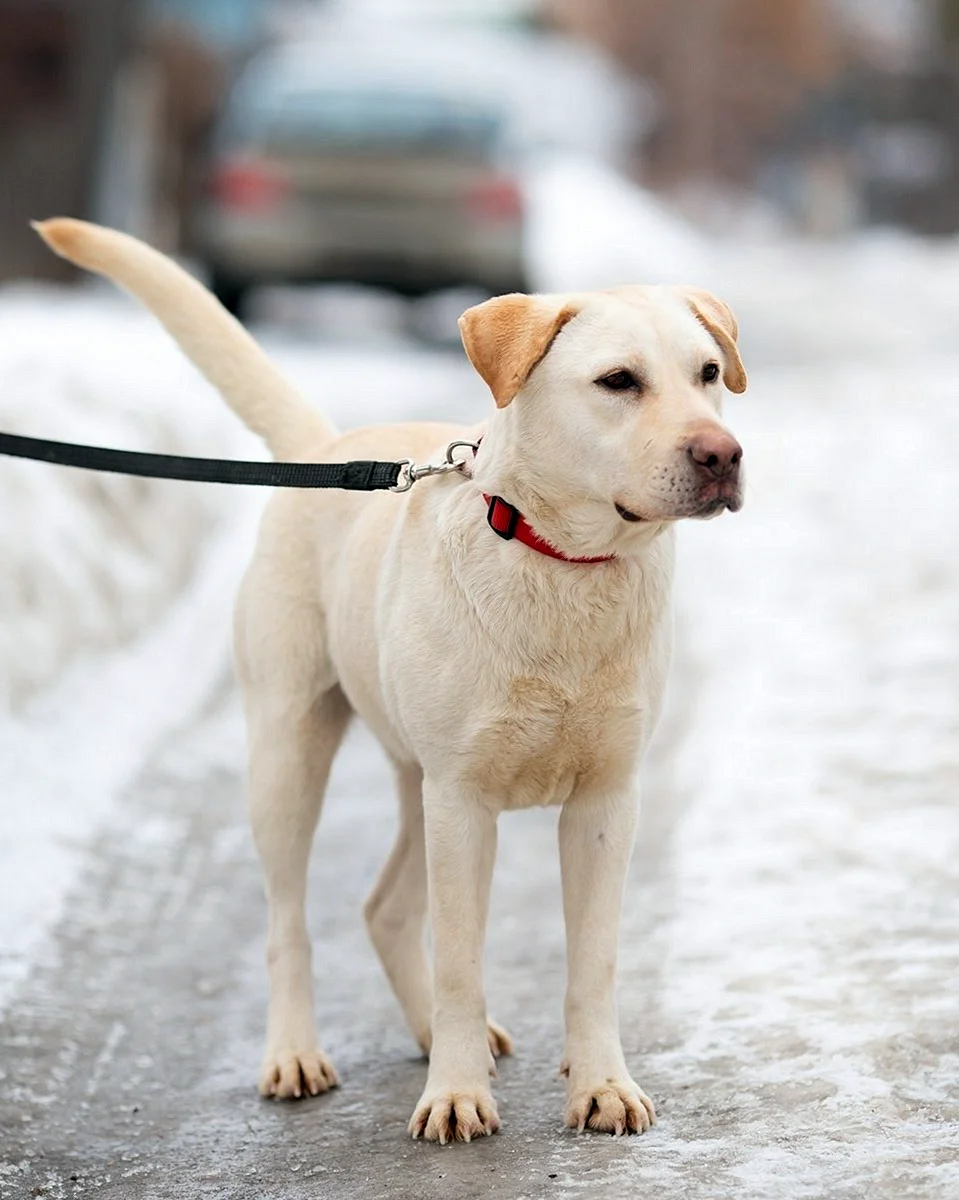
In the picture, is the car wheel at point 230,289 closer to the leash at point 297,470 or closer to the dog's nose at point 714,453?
the leash at point 297,470

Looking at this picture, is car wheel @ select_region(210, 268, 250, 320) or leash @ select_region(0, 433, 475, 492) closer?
leash @ select_region(0, 433, 475, 492)

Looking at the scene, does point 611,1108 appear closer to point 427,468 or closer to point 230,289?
point 427,468

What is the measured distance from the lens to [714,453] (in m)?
3.36

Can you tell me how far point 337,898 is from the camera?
5.51 m

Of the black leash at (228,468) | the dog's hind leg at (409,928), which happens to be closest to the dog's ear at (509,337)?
the black leash at (228,468)

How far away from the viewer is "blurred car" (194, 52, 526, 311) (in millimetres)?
15445

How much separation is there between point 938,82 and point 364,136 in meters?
35.9

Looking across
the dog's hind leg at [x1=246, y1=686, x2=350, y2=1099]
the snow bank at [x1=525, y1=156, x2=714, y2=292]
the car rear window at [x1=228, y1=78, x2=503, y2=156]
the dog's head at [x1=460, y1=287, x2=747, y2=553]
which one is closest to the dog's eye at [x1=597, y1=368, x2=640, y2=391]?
the dog's head at [x1=460, y1=287, x2=747, y2=553]

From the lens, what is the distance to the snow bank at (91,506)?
7.23m

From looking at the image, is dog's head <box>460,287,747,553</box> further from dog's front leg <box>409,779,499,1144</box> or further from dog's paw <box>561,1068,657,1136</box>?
dog's paw <box>561,1068,657,1136</box>

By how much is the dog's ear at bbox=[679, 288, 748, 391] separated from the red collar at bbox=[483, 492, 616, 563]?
43 centimetres

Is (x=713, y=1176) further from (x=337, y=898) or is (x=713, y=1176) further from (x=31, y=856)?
(x=31, y=856)

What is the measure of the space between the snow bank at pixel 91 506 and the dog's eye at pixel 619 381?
11.6 ft

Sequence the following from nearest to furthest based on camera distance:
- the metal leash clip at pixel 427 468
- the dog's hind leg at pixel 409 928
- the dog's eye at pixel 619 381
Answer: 1. the dog's eye at pixel 619 381
2. the metal leash clip at pixel 427 468
3. the dog's hind leg at pixel 409 928
